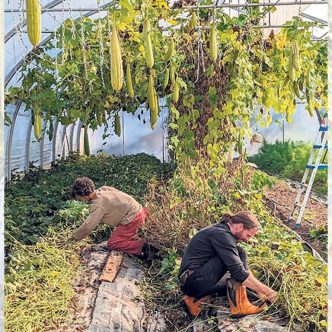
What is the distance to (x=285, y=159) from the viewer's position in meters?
16.0

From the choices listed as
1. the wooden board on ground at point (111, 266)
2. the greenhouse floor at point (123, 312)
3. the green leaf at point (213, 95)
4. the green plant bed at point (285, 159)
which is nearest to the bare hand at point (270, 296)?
the greenhouse floor at point (123, 312)

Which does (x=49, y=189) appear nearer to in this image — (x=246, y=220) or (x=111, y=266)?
(x=111, y=266)

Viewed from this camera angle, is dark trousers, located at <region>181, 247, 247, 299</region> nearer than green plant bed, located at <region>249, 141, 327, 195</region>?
Yes

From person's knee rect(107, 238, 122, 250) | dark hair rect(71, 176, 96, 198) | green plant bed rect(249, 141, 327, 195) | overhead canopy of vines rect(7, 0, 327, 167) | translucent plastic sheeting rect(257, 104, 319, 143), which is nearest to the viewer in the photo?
dark hair rect(71, 176, 96, 198)

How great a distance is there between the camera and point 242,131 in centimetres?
Result: 709

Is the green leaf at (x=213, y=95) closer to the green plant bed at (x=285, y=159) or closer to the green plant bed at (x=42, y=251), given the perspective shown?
the green plant bed at (x=42, y=251)

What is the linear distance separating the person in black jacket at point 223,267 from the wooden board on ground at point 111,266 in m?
0.66

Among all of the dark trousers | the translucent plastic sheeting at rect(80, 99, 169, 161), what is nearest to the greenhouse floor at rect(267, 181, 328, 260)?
the dark trousers

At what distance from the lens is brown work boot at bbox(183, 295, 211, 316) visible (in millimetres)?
4379

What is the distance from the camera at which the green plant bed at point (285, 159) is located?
14766mm

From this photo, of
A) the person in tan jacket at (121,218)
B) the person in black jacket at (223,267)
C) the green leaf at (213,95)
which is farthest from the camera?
the green leaf at (213,95)

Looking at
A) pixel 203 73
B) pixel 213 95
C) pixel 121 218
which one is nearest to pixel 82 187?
pixel 121 218

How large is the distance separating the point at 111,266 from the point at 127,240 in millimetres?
525

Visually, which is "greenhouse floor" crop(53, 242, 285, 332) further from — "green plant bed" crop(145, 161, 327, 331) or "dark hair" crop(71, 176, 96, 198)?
"dark hair" crop(71, 176, 96, 198)
